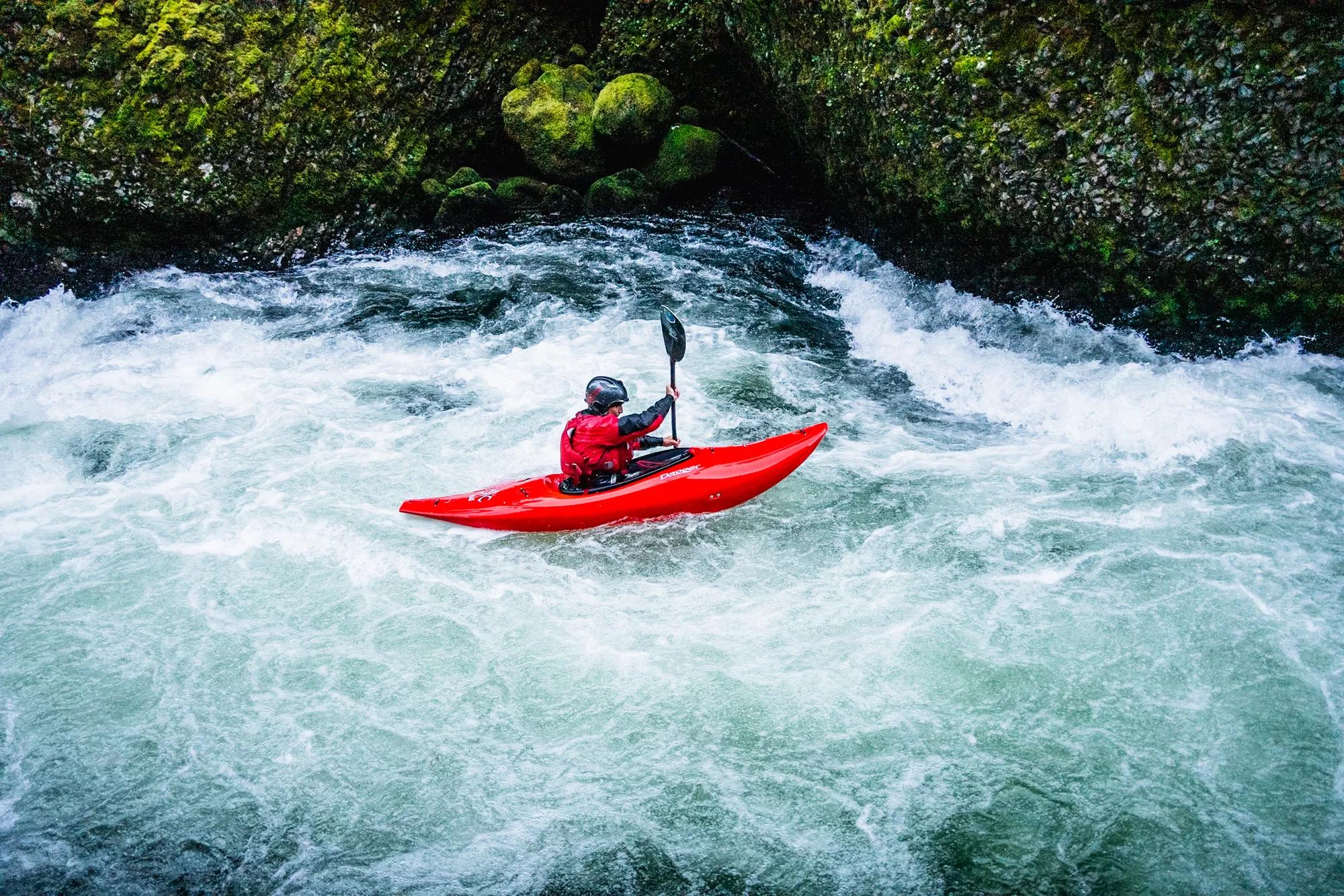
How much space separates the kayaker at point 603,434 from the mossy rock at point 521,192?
5.11 meters

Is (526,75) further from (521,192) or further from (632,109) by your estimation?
(632,109)

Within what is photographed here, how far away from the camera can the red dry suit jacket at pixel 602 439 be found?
5.23 meters


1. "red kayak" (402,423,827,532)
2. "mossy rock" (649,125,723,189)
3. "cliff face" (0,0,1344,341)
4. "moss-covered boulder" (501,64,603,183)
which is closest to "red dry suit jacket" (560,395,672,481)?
"red kayak" (402,423,827,532)

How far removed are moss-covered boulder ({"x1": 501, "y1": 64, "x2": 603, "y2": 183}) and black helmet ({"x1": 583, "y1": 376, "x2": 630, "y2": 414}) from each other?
517 cm

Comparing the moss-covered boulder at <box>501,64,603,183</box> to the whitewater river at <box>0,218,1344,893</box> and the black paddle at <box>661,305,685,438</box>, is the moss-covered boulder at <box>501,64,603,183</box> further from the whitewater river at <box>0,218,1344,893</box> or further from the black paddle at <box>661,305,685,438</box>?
the black paddle at <box>661,305,685,438</box>

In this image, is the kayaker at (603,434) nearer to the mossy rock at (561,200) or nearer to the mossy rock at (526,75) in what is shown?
the mossy rock at (561,200)

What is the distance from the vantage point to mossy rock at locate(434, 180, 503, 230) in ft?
31.3

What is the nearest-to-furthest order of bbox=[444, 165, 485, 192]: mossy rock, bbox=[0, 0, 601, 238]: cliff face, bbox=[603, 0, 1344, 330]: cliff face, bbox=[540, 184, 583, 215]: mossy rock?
bbox=[603, 0, 1344, 330]: cliff face, bbox=[0, 0, 601, 238]: cliff face, bbox=[444, 165, 485, 192]: mossy rock, bbox=[540, 184, 583, 215]: mossy rock

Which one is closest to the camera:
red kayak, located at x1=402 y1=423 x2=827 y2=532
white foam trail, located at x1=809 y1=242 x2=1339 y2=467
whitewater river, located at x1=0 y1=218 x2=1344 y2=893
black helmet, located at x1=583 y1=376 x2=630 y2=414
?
whitewater river, located at x1=0 y1=218 x2=1344 y2=893

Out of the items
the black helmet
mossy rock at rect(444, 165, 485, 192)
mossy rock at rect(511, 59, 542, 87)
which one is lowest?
the black helmet

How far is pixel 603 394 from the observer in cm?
514

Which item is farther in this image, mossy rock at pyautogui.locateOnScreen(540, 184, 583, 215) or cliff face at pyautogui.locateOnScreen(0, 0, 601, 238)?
mossy rock at pyautogui.locateOnScreen(540, 184, 583, 215)

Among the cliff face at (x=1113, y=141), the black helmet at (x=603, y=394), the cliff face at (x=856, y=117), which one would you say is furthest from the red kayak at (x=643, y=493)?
the cliff face at (x=856, y=117)

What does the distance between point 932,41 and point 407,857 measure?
6.19 meters
